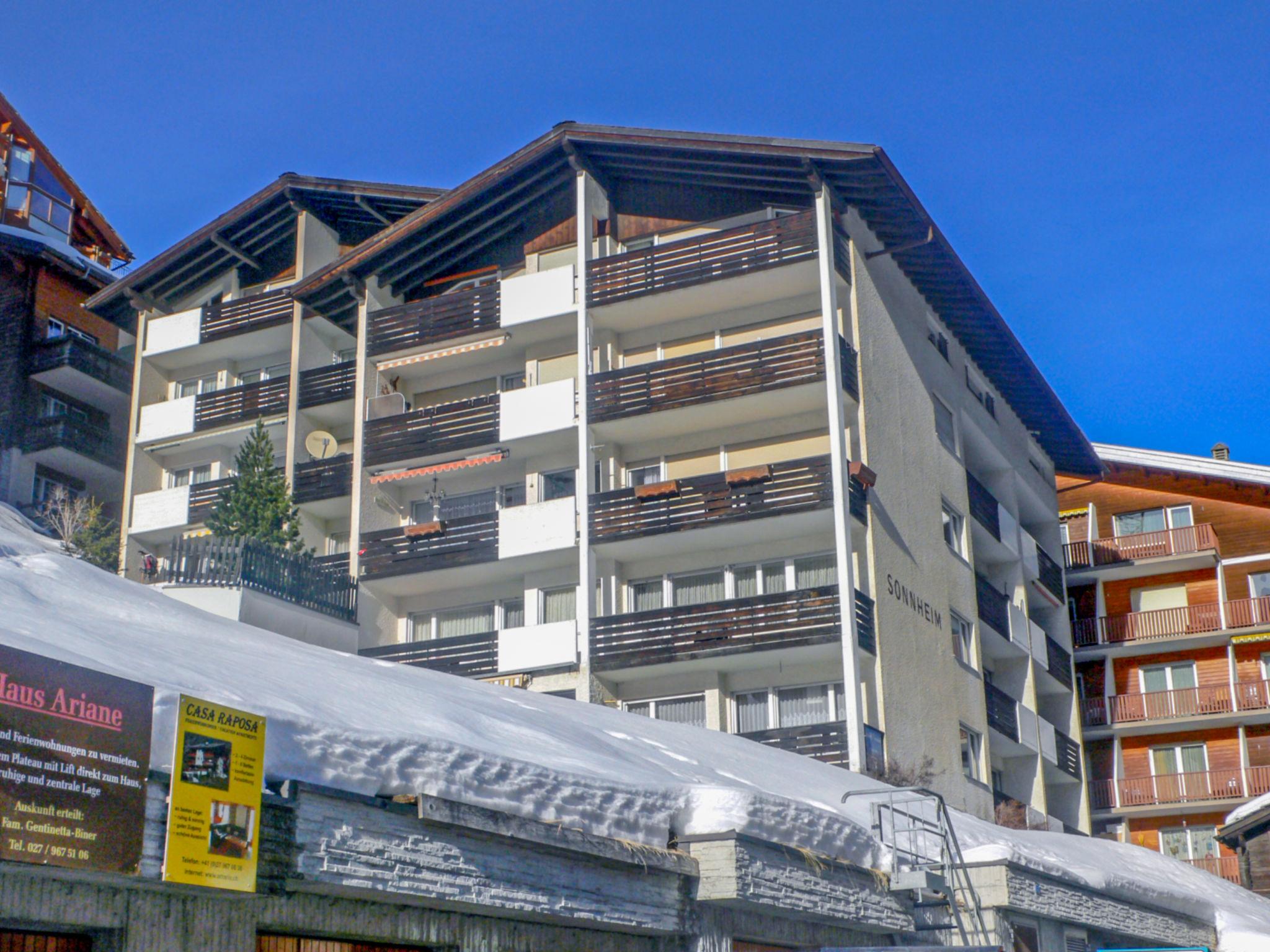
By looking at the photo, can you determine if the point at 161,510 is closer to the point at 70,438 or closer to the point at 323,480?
the point at 70,438

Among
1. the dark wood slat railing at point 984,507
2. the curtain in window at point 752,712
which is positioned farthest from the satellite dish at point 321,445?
the dark wood slat railing at point 984,507

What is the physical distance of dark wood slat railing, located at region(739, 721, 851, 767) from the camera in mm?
28609

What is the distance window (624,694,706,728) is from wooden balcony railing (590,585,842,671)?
1.16 metres

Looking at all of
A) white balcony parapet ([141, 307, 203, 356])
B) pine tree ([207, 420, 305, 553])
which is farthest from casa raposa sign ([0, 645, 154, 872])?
white balcony parapet ([141, 307, 203, 356])

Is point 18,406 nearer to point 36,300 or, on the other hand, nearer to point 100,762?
point 36,300

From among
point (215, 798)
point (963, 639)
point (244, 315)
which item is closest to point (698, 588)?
point (963, 639)

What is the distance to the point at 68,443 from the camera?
4103 centimetres

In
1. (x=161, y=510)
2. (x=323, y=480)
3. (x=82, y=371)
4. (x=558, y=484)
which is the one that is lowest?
(x=558, y=484)

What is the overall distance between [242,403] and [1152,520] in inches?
1148

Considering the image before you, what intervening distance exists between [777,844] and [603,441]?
19.0 metres

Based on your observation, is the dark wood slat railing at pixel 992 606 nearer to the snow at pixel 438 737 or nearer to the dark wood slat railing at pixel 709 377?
the dark wood slat railing at pixel 709 377

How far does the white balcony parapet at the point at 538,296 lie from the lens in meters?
34.5

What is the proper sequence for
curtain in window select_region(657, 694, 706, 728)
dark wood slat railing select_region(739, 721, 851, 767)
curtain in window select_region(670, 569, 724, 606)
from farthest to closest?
curtain in window select_region(670, 569, 724, 606), curtain in window select_region(657, 694, 706, 728), dark wood slat railing select_region(739, 721, 851, 767)

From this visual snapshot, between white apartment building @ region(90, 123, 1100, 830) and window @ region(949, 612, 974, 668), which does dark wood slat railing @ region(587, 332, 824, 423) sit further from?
window @ region(949, 612, 974, 668)
